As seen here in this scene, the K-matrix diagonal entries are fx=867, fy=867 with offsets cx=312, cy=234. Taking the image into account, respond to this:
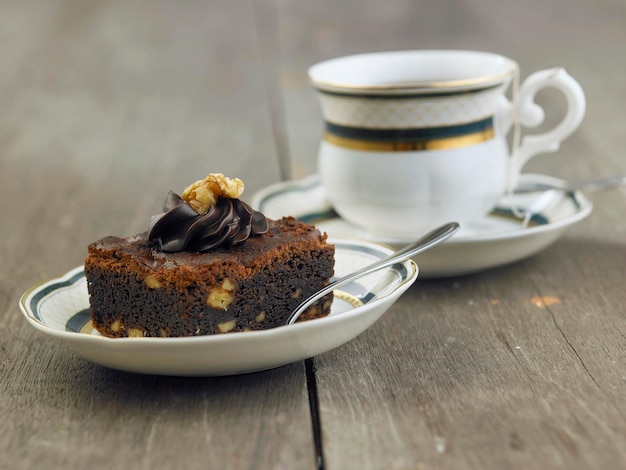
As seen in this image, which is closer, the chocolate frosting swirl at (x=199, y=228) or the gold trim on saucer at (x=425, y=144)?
the chocolate frosting swirl at (x=199, y=228)

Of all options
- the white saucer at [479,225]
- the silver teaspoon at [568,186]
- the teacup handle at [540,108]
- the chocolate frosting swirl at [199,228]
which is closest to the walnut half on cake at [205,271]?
the chocolate frosting swirl at [199,228]

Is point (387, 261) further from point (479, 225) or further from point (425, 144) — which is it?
point (479, 225)

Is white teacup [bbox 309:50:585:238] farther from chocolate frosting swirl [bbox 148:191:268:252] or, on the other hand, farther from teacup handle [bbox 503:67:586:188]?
chocolate frosting swirl [bbox 148:191:268:252]

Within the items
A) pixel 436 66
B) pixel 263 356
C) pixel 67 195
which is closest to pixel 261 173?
pixel 67 195

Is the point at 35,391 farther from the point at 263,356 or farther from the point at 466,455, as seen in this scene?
the point at 466,455

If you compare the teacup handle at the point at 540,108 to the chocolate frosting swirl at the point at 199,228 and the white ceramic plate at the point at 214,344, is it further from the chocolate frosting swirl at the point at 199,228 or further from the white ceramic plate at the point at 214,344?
the chocolate frosting swirl at the point at 199,228

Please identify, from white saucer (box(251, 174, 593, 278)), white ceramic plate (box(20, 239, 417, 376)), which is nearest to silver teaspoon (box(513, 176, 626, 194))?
white saucer (box(251, 174, 593, 278))
